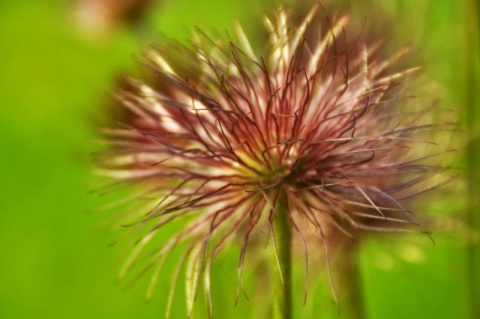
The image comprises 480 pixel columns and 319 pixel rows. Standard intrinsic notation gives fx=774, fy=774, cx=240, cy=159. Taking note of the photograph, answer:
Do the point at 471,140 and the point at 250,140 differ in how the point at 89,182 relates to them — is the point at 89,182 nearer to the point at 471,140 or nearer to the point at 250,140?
the point at 250,140

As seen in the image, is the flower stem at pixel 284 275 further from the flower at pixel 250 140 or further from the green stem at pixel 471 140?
the green stem at pixel 471 140

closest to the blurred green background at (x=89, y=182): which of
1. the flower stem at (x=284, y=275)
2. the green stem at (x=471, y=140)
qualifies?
the green stem at (x=471, y=140)

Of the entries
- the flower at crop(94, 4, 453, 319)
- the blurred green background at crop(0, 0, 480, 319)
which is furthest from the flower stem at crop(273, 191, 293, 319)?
the blurred green background at crop(0, 0, 480, 319)

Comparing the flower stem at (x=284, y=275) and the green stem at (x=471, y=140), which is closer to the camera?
the flower stem at (x=284, y=275)

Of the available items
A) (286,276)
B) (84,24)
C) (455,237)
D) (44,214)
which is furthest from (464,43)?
(44,214)

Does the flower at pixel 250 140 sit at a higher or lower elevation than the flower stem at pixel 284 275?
higher

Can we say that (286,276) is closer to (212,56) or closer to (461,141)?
(212,56)

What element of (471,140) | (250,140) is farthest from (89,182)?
(471,140)
